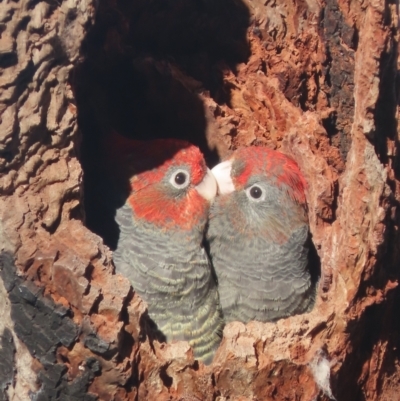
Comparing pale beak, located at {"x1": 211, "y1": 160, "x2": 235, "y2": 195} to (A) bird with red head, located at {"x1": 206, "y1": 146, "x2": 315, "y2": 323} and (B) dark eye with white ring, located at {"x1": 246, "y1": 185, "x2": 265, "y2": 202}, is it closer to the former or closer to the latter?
(A) bird with red head, located at {"x1": 206, "y1": 146, "x2": 315, "y2": 323}

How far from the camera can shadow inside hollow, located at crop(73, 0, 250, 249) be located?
3.19 m

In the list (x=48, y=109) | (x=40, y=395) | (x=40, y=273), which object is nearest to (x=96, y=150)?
(x=48, y=109)

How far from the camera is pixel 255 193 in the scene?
3146 mm

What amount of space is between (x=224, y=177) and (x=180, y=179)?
29 cm

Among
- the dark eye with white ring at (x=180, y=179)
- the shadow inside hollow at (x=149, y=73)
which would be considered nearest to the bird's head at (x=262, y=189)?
the dark eye with white ring at (x=180, y=179)

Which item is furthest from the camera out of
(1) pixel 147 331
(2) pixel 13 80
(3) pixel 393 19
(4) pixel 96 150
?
(4) pixel 96 150

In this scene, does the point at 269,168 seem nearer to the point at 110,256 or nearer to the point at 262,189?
the point at 262,189

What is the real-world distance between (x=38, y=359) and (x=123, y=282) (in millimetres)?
466

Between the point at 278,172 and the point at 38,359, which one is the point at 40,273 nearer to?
the point at 38,359

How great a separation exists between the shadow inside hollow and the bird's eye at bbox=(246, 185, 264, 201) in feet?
1.53

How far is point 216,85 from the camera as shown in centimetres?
349

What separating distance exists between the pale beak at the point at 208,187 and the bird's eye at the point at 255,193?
20 cm

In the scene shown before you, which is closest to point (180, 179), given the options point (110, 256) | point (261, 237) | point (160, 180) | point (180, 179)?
point (180, 179)

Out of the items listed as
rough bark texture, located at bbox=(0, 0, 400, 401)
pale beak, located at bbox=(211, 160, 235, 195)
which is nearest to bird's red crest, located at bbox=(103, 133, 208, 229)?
pale beak, located at bbox=(211, 160, 235, 195)
